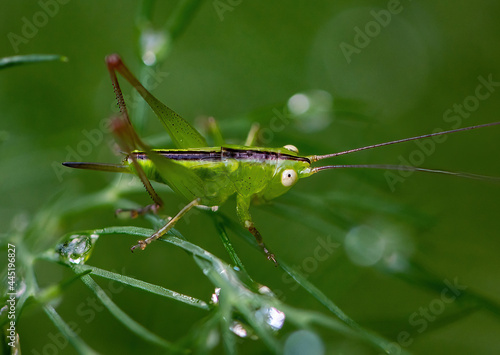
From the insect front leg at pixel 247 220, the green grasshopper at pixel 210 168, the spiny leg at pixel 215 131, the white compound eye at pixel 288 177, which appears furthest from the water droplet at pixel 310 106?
the insect front leg at pixel 247 220

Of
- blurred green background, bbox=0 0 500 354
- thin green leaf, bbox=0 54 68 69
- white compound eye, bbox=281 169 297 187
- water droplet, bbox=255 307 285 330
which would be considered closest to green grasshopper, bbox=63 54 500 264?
white compound eye, bbox=281 169 297 187

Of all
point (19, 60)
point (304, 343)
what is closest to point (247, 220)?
point (304, 343)

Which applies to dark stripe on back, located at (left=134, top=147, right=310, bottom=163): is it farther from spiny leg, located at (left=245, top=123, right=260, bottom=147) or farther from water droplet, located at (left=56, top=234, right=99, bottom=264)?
water droplet, located at (left=56, top=234, right=99, bottom=264)

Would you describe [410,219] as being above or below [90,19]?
below

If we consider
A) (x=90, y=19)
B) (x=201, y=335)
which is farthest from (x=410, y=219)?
(x=90, y=19)

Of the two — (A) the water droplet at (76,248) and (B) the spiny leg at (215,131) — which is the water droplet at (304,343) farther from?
(B) the spiny leg at (215,131)

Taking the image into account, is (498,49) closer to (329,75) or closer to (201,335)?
(329,75)
